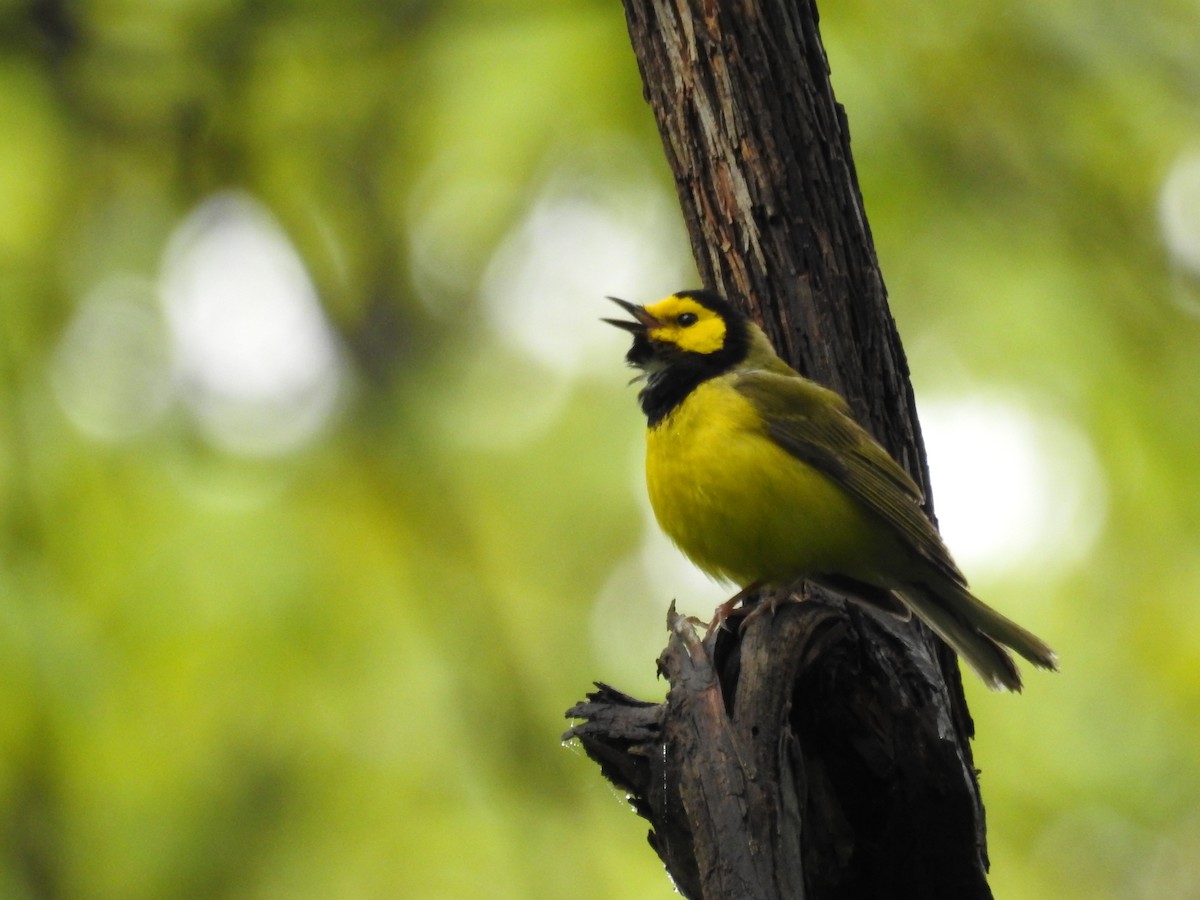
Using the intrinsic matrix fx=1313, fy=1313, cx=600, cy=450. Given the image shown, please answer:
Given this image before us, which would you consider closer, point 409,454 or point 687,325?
point 687,325

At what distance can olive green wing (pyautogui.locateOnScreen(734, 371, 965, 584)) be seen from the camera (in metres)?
4.52

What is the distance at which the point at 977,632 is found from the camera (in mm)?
4656

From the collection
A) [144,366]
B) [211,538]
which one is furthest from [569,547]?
[144,366]

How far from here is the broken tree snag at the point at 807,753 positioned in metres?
3.41

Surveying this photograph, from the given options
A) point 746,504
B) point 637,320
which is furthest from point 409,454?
point 746,504

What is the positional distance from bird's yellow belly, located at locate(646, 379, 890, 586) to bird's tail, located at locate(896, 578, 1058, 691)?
9.4 inches

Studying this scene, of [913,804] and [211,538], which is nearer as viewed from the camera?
[913,804]

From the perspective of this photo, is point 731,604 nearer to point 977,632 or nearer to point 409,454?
point 977,632

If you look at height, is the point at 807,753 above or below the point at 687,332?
below

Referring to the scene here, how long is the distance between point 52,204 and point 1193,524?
20.4ft

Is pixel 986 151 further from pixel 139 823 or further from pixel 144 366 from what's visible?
pixel 139 823

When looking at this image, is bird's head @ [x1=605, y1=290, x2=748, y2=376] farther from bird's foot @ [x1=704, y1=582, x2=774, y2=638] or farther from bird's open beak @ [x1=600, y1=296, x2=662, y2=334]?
bird's foot @ [x1=704, y1=582, x2=774, y2=638]

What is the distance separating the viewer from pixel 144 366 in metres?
7.61

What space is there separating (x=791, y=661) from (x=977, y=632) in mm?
1342
